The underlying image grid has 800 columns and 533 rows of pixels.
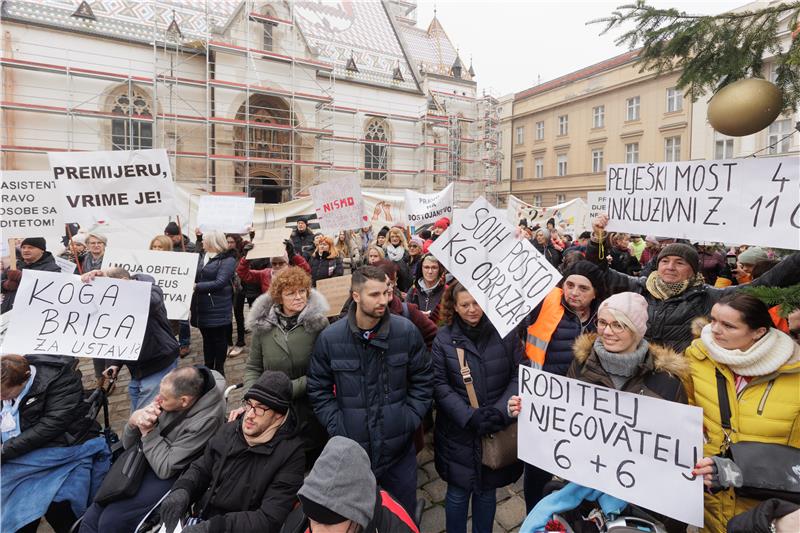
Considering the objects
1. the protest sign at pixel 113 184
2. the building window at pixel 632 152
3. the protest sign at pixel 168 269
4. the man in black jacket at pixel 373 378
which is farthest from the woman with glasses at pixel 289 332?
the building window at pixel 632 152

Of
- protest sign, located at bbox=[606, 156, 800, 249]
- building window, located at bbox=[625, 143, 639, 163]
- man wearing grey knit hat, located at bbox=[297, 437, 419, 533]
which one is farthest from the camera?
building window, located at bbox=[625, 143, 639, 163]

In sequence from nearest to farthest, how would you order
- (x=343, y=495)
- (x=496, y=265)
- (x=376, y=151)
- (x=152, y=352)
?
(x=343, y=495) < (x=496, y=265) < (x=152, y=352) < (x=376, y=151)

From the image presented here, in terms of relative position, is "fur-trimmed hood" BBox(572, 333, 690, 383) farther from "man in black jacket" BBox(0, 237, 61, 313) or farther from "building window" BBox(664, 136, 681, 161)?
"building window" BBox(664, 136, 681, 161)

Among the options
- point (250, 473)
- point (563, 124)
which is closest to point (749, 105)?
point (250, 473)

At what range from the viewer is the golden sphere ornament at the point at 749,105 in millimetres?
2559

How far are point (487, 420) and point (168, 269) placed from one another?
3.92 metres

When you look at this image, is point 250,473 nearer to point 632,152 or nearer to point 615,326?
point 615,326

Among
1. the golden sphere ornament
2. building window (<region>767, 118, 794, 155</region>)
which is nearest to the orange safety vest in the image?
the golden sphere ornament

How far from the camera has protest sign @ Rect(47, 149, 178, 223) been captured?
4109 millimetres

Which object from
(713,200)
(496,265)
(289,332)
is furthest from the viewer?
(289,332)

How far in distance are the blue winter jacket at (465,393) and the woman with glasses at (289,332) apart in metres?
0.87

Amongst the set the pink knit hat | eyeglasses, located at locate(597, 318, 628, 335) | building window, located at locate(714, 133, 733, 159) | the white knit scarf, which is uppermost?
building window, located at locate(714, 133, 733, 159)

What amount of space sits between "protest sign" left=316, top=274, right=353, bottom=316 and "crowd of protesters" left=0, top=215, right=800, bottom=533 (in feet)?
3.27

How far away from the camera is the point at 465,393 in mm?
2602
